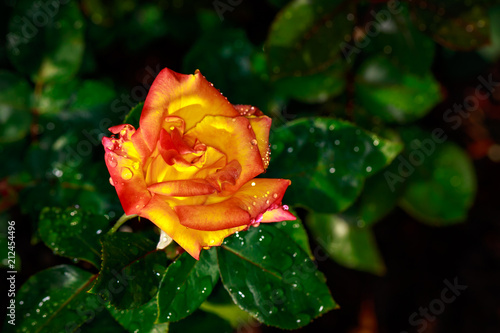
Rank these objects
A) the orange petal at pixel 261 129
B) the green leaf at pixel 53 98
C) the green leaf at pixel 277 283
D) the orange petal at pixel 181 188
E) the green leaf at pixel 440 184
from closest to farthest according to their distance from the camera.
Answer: the orange petal at pixel 181 188, the orange petal at pixel 261 129, the green leaf at pixel 277 283, the green leaf at pixel 53 98, the green leaf at pixel 440 184

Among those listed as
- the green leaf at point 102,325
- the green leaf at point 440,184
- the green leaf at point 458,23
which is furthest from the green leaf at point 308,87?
the green leaf at point 102,325

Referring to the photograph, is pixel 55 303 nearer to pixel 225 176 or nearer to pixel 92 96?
pixel 225 176

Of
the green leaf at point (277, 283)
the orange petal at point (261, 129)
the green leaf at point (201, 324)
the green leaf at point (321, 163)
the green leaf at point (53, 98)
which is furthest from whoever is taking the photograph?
the green leaf at point (53, 98)

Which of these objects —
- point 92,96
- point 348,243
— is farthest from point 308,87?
point 92,96

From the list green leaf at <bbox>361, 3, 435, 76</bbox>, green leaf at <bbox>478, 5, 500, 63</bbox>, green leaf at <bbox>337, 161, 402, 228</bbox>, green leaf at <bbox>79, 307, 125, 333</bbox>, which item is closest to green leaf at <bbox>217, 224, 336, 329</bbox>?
green leaf at <bbox>79, 307, 125, 333</bbox>

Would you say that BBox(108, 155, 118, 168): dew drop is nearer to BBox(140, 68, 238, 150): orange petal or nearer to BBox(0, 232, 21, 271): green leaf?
BBox(140, 68, 238, 150): orange petal

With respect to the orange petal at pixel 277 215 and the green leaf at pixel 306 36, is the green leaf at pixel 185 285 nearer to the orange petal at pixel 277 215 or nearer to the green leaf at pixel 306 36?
the orange petal at pixel 277 215
